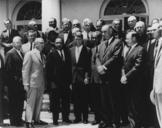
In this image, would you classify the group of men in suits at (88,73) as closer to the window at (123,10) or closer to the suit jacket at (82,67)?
the suit jacket at (82,67)

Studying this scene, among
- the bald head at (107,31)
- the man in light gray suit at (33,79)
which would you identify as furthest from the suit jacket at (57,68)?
the bald head at (107,31)

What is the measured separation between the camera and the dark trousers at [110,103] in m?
11.3

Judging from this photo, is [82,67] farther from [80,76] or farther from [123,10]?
[123,10]

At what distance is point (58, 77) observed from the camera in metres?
12.1

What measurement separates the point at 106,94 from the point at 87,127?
34.5 inches

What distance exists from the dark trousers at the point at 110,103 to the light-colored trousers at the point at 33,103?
148 cm

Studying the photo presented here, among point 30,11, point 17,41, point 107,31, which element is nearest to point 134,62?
point 107,31

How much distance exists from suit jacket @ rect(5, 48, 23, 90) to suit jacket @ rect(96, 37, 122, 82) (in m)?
1.93

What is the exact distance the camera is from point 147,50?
11141 millimetres

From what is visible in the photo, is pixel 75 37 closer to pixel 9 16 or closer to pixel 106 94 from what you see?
pixel 106 94

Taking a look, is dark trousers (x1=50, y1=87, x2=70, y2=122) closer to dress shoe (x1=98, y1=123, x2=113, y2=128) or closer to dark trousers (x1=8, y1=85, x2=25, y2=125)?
dark trousers (x1=8, y1=85, x2=25, y2=125)

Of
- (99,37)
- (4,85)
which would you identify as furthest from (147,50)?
(4,85)

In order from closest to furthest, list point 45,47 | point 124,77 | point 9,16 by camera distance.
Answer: point 124,77 < point 45,47 < point 9,16

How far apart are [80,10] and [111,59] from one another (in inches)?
286
